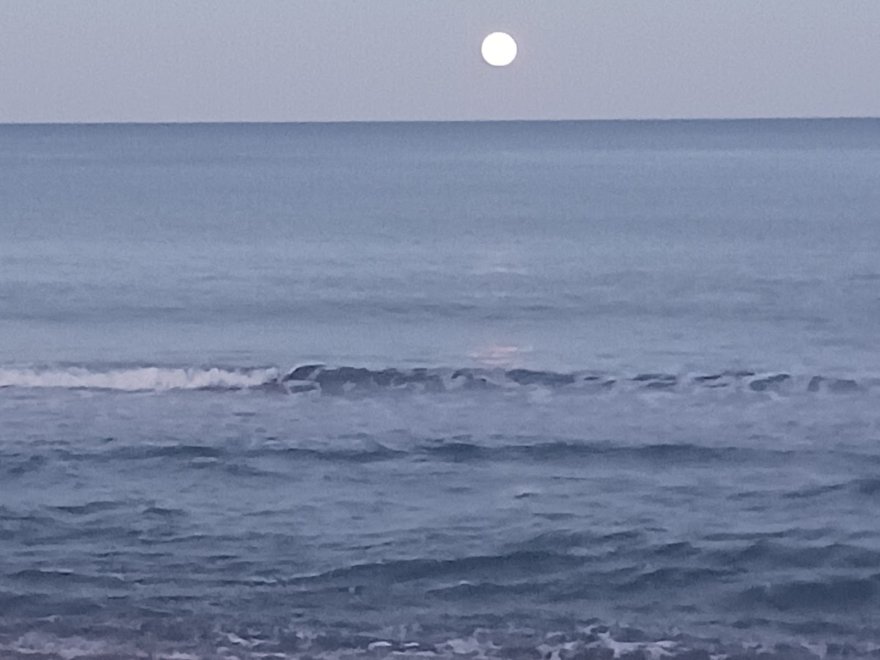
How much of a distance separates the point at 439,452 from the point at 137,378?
7985 mm

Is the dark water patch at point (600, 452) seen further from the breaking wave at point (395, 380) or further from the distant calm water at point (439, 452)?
the breaking wave at point (395, 380)

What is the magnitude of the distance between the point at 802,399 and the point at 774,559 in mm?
8959

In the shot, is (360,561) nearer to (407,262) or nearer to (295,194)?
(407,262)

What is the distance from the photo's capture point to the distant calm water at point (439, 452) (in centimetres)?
1659

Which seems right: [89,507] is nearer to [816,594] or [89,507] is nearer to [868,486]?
[816,594]

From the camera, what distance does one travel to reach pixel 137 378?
29.2 m

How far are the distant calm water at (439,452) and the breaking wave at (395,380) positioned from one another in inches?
4.4

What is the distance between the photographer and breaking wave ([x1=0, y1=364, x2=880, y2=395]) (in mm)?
28188

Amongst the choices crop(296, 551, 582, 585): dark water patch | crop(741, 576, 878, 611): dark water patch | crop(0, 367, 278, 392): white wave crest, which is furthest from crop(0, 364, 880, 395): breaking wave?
crop(741, 576, 878, 611): dark water patch

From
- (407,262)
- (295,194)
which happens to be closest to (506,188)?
(295,194)

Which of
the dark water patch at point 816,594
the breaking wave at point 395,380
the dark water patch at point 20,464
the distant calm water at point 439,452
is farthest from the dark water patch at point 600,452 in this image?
the dark water patch at point 20,464

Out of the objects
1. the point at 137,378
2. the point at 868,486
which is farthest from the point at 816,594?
the point at 137,378

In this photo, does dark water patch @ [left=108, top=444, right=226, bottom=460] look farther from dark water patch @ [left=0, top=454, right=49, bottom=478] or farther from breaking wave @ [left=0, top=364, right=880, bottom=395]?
breaking wave @ [left=0, top=364, right=880, bottom=395]

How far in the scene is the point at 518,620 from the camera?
16578 millimetres
